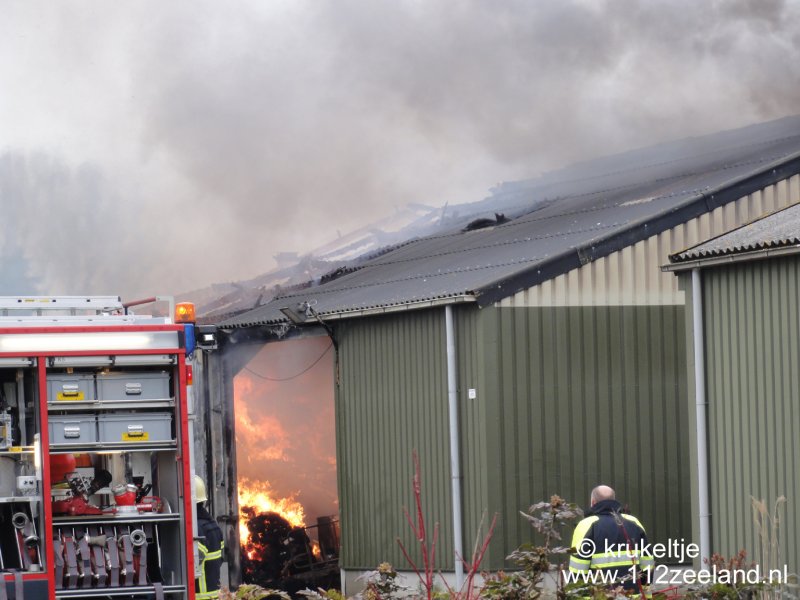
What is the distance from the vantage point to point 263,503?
18.8 m

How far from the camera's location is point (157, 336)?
10398mm

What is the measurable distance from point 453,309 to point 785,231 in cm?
462

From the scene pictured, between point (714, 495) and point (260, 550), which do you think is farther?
point (260, 550)

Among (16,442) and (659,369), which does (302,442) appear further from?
(16,442)

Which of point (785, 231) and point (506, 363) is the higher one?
point (785, 231)

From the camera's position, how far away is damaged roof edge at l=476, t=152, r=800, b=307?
45.6ft

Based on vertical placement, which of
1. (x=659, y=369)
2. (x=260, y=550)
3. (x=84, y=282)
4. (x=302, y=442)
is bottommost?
(x=260, y=550)

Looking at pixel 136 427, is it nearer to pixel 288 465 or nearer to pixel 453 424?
pixel 453 424

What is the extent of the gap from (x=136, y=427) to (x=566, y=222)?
8.41 m

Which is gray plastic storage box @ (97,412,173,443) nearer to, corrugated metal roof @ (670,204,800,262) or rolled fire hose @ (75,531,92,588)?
rolled fire hose @ (75,531,92,588)

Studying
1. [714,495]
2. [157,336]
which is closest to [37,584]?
[157,336]

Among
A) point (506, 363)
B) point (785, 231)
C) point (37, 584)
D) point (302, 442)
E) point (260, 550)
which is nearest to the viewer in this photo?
point (37, 584)

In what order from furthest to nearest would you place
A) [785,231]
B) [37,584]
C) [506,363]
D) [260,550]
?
1. [260,550]
2. [506,363]
3. [785,231]
4. [37,584]

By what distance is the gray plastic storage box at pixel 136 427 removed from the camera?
10364 mm
